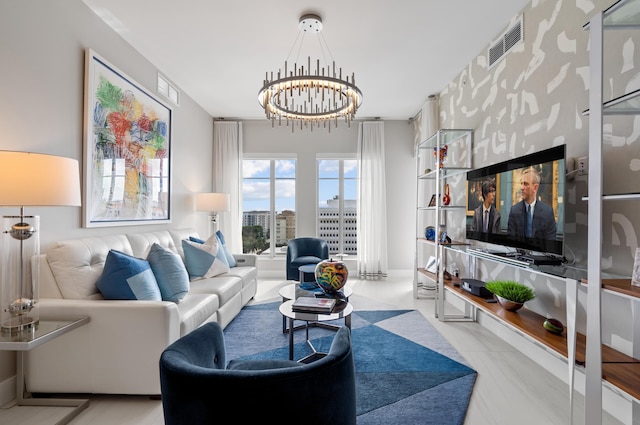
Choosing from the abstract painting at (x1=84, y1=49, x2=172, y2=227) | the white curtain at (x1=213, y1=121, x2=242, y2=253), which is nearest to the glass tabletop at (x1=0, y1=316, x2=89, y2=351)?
the abstract painting at (x1=84, y1=49, x2=172, y2=227)

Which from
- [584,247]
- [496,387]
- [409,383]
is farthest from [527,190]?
[409,383]

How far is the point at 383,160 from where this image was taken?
557 centimetres

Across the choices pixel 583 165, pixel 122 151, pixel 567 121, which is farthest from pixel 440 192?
pixel 122 151

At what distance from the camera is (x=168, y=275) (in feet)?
8.48

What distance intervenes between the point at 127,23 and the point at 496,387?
416 cm

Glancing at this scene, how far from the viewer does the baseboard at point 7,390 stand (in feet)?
6.32

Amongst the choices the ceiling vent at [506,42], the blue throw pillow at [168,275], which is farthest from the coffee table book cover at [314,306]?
the ceiling vent at [506,42]

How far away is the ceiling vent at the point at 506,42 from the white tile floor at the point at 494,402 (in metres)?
2.67

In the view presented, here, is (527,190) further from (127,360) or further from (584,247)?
(127,360)

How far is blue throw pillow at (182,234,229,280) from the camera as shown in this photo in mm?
3422

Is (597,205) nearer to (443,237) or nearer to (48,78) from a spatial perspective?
(443,237)

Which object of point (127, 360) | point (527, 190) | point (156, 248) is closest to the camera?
point (127, 360)

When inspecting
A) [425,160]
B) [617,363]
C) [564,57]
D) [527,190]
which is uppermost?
[564,57]

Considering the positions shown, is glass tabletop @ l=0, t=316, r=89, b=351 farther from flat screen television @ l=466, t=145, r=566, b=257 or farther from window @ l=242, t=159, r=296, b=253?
window @ l=242, t=159, r=296, b=253
